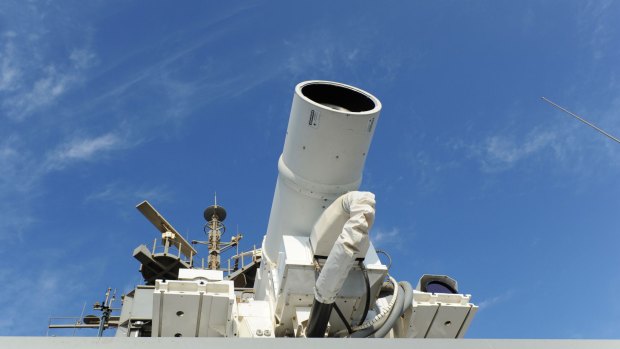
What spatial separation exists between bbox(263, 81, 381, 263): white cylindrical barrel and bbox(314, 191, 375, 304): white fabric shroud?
1080mm

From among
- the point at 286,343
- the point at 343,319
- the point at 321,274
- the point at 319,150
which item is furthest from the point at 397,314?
the point at 286,343

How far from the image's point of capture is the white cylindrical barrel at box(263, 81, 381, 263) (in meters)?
7.13

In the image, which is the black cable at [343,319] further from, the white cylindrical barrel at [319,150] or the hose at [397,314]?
the white cylindrical barrel at [319,150]

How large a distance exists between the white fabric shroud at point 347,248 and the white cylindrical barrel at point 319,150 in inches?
42.5

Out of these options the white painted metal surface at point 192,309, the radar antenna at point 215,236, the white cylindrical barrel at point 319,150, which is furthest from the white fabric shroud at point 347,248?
the radar antenna at point 215,236

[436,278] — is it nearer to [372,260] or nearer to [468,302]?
[468,302]

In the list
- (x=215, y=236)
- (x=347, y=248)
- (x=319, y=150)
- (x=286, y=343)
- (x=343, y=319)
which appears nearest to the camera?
(x=286, y=343)

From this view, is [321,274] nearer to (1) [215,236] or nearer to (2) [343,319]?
(2) [343,319]

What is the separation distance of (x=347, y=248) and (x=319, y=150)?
1.75 meters

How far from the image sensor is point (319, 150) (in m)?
7.25

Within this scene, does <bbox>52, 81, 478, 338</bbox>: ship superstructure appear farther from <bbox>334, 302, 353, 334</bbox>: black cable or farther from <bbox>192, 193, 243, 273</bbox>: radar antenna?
<bbox>192, 193, 243, 273</bbox>: radar antenna

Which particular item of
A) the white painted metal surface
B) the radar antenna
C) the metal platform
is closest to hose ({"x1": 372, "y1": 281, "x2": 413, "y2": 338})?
the white painted metal surface

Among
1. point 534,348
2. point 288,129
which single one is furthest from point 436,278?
point 534,348

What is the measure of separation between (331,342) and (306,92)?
4.69 m
